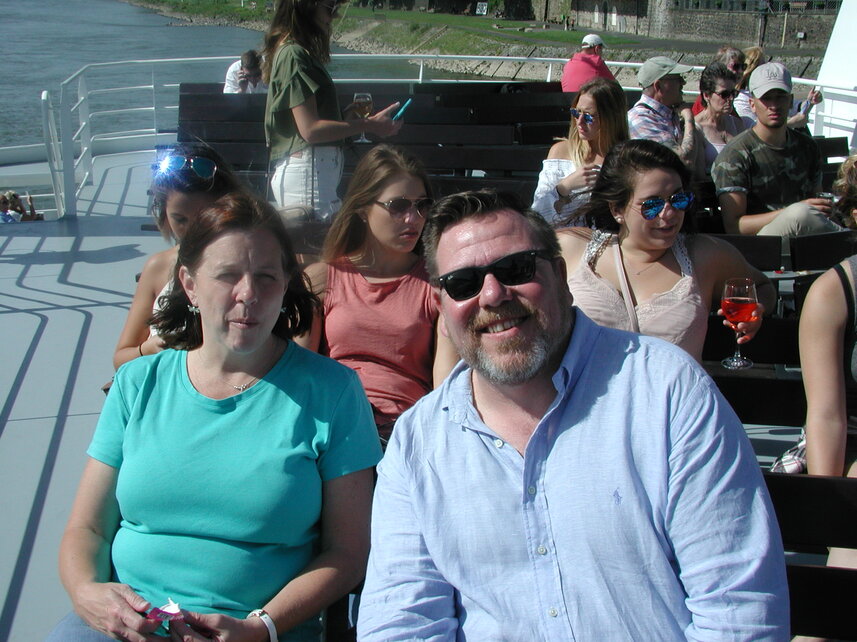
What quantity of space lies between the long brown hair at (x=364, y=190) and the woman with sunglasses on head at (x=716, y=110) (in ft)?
10.3

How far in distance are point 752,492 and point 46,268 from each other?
505 cm

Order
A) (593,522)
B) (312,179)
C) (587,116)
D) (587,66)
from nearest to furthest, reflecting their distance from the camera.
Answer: (593,522) < (312,179) < (587,116) < (587,66)

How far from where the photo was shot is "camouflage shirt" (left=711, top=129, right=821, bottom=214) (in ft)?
13.5

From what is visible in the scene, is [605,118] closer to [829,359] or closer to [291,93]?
[291,93]

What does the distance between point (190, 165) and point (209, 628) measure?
1435 millimetres

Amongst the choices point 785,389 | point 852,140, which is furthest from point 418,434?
point 852,140

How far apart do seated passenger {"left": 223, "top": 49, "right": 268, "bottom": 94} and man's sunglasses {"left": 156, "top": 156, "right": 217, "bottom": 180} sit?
553 cm

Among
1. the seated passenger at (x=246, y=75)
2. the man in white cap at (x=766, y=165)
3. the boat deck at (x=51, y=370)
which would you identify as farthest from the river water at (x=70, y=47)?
the man in white cap at (x=766, y=165)

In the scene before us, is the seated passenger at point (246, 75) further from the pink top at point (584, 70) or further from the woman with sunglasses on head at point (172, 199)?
the woman with sunglasses on head at point (172, 199)

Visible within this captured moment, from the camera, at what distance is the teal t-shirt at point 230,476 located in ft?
5.98

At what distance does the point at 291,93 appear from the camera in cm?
363

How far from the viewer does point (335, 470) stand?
1.87 meters

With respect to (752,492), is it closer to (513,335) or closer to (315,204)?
(513,335)

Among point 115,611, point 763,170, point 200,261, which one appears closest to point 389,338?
point 200,261
